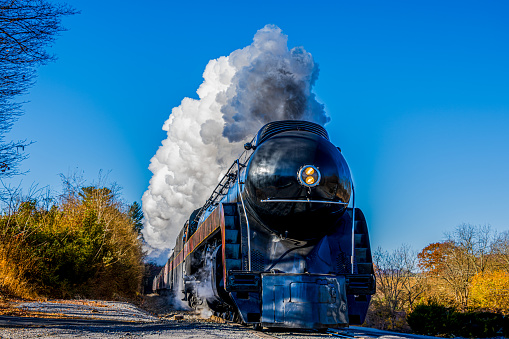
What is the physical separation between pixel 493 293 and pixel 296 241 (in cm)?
1801

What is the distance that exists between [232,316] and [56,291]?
12.6 m

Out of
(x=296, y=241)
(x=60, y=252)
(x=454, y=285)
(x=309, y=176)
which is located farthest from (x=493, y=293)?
(x=60, y=252)

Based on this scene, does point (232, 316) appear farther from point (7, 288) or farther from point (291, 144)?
point (7, 288)

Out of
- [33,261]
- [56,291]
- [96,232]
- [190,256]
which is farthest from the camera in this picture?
[96,232]

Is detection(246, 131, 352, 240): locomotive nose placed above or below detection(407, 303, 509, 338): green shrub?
above

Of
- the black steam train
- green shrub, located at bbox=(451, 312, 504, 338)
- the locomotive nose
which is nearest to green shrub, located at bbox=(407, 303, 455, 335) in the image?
green shrub, located at bbox=(451, 312, 504, 338)

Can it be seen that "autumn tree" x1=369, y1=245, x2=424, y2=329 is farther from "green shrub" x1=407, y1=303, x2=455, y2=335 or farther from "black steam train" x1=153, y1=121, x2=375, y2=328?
"black steam train" x1=153, y1=121, x2=375, y2=328

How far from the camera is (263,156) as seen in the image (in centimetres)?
662

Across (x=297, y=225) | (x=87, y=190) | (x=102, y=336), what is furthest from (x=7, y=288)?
(x=87, y=190)

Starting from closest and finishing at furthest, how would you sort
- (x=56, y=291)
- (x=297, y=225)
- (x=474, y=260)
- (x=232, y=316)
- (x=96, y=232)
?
(x=297, y=225), (x=232, y=316), (x=56, y=291), (x=96, y=232), (x=474, y=260)

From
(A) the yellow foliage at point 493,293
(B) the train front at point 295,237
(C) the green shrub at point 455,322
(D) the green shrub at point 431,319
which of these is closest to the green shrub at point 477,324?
(C) the green shrub at point 455,322

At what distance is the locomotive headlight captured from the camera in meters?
6.23

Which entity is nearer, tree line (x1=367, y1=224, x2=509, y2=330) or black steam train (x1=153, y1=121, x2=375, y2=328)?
black steam train (x1=153, y1=121, x2=375, y2=328)

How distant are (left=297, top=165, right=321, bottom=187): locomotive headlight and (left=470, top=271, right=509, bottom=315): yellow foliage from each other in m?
17.2
